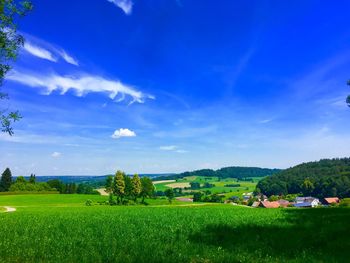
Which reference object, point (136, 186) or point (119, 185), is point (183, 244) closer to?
point (119, 185)

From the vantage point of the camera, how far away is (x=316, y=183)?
164 metres

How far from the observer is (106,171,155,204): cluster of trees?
346 ft

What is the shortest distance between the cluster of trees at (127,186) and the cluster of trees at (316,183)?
3670 inches

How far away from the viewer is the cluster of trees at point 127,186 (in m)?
105

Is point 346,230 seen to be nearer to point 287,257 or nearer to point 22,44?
point 287,257

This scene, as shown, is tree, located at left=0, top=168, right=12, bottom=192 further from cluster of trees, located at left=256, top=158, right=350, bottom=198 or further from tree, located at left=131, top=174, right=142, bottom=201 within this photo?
cluster of trees, located at left=256, top=158, right=350, bottom=198

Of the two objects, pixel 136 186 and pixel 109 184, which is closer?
pixel 136 186

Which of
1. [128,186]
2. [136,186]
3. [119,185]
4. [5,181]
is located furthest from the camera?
[5,181]

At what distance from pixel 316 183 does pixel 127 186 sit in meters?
105

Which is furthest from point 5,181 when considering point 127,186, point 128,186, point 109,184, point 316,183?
point 316,183

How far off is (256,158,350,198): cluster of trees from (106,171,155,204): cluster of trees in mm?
93229

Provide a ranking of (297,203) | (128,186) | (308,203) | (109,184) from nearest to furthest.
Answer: (128,186)
(109,184)
(308,203)
(297,203)

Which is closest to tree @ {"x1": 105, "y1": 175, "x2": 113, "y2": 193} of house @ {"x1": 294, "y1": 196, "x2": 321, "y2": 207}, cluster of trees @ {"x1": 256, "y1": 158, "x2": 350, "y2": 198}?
house @ {"x1": 294, "y1": 196, "x2": 321, "y2": 207}

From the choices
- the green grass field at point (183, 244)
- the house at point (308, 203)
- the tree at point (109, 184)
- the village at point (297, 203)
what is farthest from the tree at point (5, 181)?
the green grass field at point (183, 244)
